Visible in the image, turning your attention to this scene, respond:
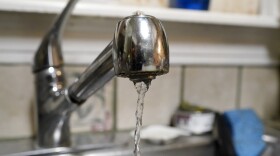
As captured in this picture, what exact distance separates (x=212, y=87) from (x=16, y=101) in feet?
1.24

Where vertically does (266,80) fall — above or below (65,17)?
below

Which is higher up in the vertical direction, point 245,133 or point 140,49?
point 140,49

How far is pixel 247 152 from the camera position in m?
0.51

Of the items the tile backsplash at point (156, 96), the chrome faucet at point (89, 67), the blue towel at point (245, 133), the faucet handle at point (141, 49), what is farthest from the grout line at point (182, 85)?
the faucet handle at point (141, 49)

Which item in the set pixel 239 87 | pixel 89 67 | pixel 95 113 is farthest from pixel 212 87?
pixel 89 67

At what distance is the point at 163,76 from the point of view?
61cm

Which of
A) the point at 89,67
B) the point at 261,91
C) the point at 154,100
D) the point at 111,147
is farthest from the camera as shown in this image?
the point at 261,91

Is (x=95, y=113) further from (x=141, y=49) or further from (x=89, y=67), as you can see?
(x=141, y=49)

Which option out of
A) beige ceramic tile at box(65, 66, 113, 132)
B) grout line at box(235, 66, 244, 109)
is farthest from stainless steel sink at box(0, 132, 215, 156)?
grout line at box(235, 66, 244, 109)

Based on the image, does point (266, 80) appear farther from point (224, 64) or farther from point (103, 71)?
point (103, 71)

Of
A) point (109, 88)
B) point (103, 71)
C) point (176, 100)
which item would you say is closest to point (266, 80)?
point (176, 100)

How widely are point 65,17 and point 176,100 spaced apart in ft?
0.98

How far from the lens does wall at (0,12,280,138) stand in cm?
51

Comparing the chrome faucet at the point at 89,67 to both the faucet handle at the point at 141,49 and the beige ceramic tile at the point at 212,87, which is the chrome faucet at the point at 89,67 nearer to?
the faucet handle at the point at 141,49
